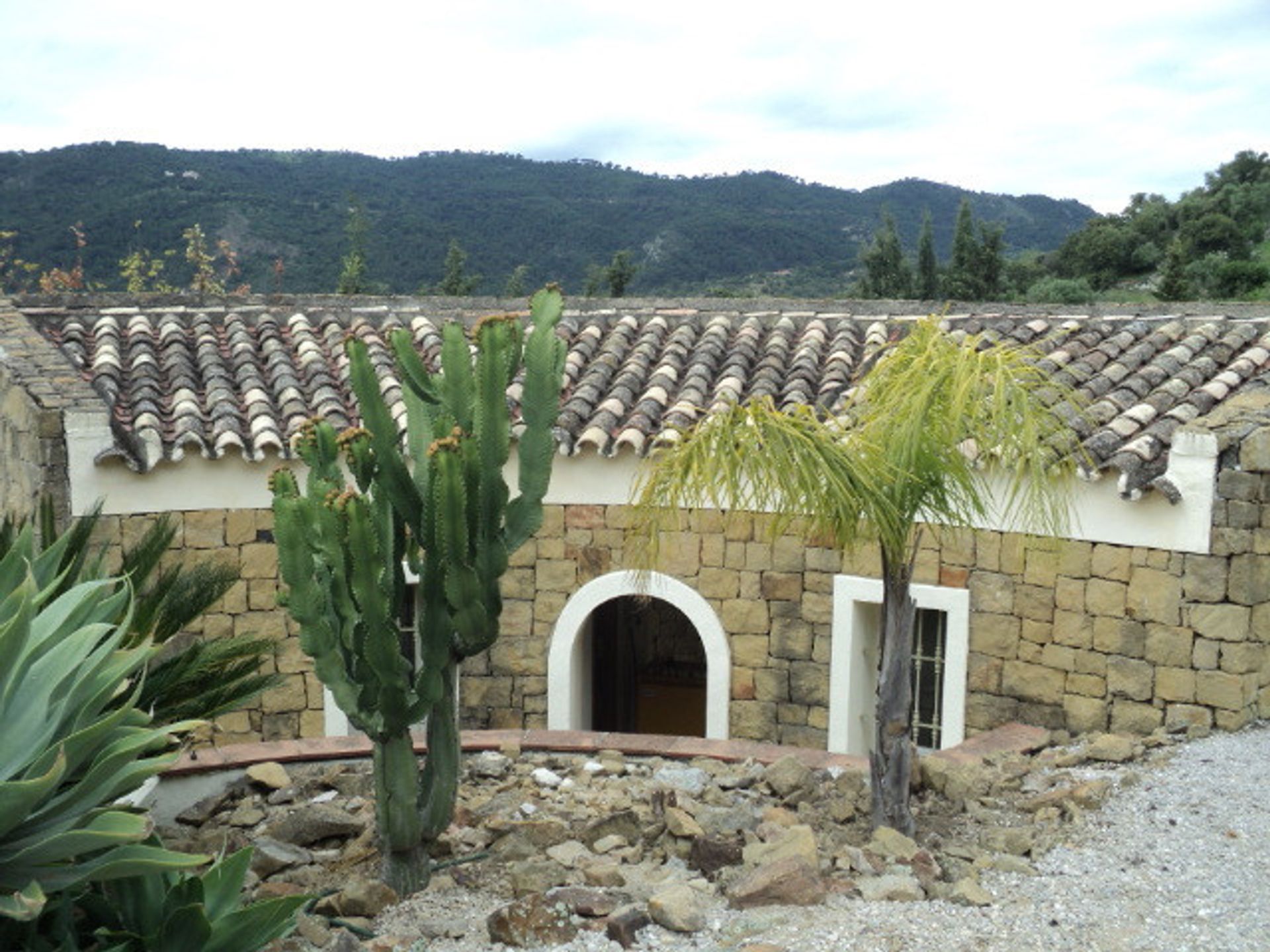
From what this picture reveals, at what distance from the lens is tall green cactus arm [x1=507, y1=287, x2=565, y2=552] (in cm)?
616

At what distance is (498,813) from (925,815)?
2.35m

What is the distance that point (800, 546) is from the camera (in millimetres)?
10078

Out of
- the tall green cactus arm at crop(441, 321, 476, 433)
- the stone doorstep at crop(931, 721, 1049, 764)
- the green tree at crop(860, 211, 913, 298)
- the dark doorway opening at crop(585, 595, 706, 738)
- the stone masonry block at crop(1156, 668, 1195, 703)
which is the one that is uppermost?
the green tree at crop(860, 211, 913, 298)

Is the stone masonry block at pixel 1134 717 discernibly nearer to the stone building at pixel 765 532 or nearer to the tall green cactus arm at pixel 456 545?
the stone building at pixel 765 532

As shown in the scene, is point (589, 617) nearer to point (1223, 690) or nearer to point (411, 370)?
point (1223, 690)

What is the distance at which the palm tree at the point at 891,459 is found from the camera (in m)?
5.88

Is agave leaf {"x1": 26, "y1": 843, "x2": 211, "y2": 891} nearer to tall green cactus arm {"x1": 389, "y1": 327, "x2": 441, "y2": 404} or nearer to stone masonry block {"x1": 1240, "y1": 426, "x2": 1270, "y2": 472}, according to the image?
tall green cactus arm {"x1": 389, "y1": 327, "x2": 441, "y2": 404}

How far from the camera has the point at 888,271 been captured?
30.5 meters

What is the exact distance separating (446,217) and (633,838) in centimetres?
3035

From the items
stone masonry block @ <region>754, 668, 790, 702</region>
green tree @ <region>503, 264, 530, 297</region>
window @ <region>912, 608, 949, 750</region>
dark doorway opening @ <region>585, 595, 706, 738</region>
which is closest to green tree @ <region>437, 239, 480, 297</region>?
green tree @ <region>503, 264, 530, 297</region>

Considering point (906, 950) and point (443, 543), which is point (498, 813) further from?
point (906, 950)

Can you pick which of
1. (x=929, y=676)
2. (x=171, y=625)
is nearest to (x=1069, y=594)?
(x=929, y=676)

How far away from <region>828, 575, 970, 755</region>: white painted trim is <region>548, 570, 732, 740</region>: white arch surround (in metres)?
0.90

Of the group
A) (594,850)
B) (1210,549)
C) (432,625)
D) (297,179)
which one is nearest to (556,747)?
(594,850)
